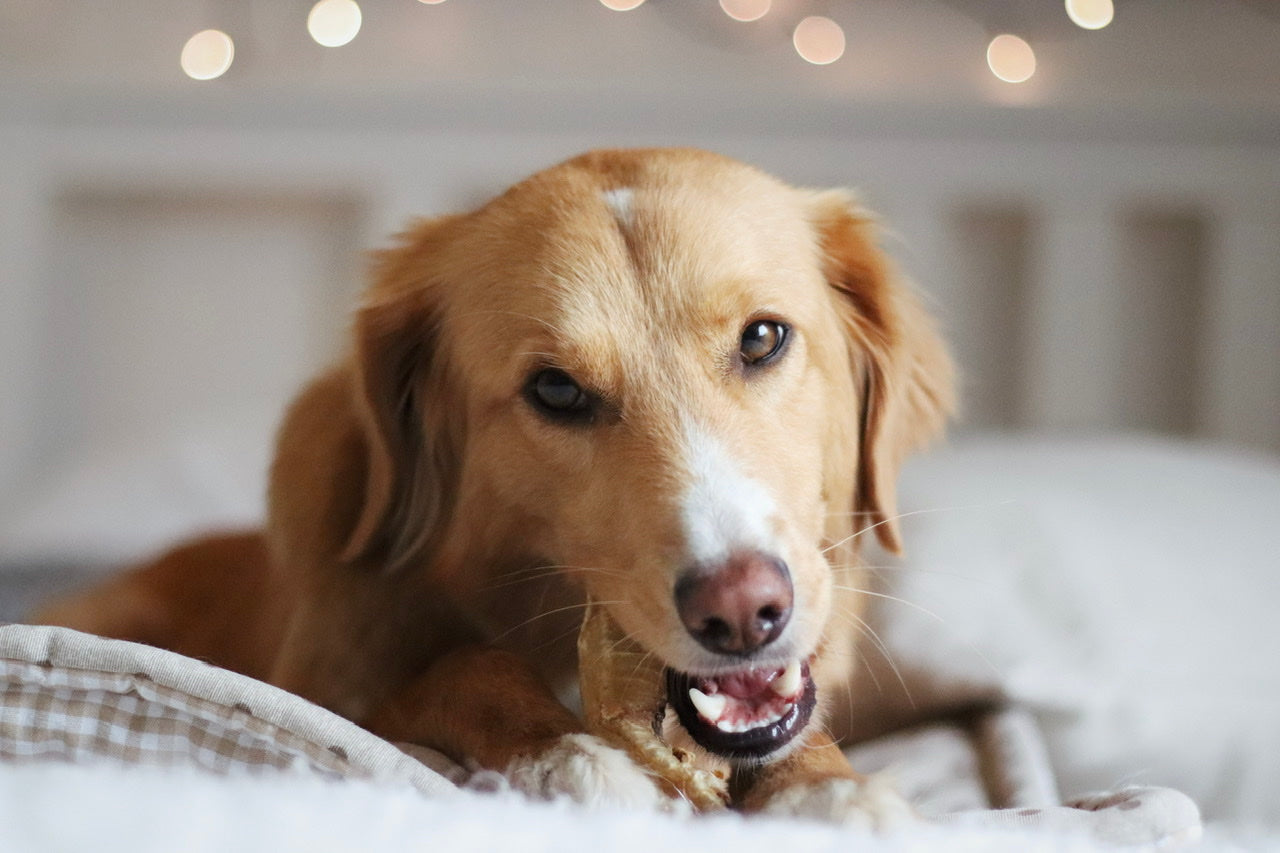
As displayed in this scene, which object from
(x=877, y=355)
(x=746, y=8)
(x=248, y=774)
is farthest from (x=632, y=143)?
(x=248, y=774)

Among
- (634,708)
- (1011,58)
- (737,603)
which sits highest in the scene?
(1011,58)

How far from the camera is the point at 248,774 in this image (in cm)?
66

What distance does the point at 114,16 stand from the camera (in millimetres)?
2635

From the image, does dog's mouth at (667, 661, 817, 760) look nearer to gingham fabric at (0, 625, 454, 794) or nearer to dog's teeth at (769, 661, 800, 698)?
dog's teeth at (769, 661, 800, 698)

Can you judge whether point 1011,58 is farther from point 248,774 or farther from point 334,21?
point 248,774

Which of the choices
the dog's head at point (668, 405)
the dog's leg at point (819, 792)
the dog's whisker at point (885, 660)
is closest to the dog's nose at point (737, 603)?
the dog's head at point (668, 405)

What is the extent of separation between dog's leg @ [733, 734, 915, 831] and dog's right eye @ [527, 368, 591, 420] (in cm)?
38

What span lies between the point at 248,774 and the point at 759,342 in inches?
25.1

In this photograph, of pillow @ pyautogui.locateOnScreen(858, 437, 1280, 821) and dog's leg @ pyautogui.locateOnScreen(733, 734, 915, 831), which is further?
pillow @ pyautogui.locateOnScreen(858, 437, 1280, 821)

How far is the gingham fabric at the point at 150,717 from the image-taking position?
2.32ft

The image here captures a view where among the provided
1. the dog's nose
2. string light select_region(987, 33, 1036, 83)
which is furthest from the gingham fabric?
string light select_region(987, 33, 1036, 83)

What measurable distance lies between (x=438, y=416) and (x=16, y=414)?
7.01 feet

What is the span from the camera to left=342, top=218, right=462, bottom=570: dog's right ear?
1.20 meters

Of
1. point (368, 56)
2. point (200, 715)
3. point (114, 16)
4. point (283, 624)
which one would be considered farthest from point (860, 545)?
point (114, 16)
